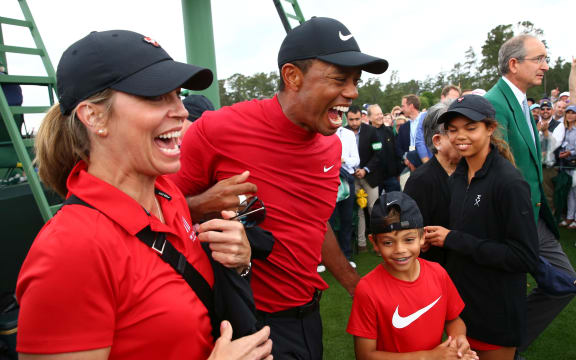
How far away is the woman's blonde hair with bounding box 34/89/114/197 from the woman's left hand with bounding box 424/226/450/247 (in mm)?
1932

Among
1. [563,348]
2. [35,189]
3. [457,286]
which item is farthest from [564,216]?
[35,189]

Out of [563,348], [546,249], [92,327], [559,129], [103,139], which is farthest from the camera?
[559,129]

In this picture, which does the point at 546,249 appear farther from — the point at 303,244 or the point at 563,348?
the point at 303,244

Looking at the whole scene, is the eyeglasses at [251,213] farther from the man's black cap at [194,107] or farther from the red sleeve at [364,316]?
the man's black cap at [194,107]

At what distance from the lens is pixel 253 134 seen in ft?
6.42

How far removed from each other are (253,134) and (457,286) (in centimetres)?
155

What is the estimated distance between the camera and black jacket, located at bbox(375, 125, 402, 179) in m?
7.05

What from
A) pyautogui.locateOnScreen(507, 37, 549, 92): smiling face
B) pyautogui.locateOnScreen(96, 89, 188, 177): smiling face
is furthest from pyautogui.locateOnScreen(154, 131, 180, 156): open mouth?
pyautogui.locateOnScreen(507, 37, 549, 92): smiling face

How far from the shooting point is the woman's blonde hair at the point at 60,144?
1239 mm

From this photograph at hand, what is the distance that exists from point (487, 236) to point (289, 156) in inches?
51.0

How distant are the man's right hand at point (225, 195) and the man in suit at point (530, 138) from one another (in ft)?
7.57

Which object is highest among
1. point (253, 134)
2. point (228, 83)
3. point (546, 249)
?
point (253, 134)

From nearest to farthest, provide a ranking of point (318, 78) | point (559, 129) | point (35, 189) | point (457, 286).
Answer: point (318, 78) → point (457, 286) → point (35, 189) → point (559, 129)

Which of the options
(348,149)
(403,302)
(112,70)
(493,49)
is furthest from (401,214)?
(493,49)
